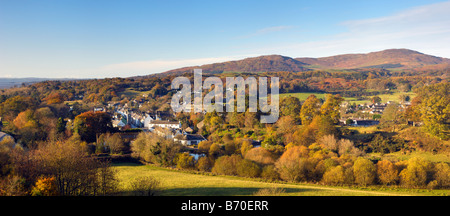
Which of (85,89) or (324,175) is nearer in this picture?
(324,175)

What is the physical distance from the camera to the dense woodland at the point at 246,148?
13586mm

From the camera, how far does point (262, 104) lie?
43375mm

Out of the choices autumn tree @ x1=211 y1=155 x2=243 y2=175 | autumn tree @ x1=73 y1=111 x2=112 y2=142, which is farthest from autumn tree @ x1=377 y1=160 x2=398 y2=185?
autumn tree @ x1=73 y1=111 x2=112 y2=142

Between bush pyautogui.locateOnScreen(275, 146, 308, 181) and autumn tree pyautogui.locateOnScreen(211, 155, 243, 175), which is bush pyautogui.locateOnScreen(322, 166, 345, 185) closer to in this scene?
bush pyautogui.locateOnScreen(275, 146, 308, 181)

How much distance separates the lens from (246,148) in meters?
27.4

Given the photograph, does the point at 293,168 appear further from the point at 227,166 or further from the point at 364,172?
the point at 227,166

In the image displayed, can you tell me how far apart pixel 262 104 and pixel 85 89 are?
2392 inches

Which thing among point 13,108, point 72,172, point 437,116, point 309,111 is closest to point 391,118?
point 437,116
